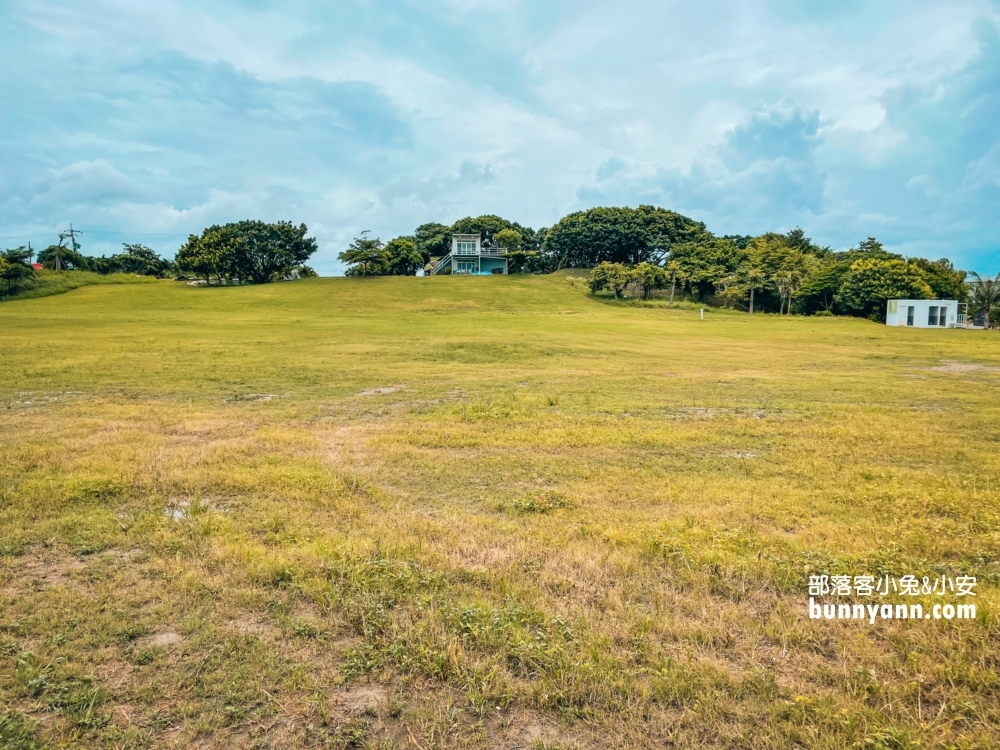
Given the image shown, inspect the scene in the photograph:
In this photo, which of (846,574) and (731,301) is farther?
(731,301)

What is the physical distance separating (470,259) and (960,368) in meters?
86.1

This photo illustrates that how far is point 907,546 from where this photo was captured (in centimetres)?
556

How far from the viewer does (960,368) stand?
21484 mm

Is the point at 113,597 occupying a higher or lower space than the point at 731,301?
lower

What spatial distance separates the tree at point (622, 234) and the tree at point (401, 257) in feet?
90.0

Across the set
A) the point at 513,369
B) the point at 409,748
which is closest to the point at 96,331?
the point at 513,369

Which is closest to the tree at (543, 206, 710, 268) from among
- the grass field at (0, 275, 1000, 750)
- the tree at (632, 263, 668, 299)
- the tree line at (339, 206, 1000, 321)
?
the tree line at (339, 206, 1000, 321)

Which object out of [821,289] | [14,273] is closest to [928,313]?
[821,289]

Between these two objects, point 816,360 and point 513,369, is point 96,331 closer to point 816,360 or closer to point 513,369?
point 513,369

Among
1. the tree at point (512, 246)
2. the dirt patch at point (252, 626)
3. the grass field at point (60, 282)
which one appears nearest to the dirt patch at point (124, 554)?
the dirt patch at point (252, 626)

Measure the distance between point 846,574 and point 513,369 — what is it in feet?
48.7

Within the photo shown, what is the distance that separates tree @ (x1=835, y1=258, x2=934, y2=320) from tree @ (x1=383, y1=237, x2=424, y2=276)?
60.9 meters

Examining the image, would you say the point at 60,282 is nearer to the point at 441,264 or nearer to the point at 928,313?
the point at 441,264

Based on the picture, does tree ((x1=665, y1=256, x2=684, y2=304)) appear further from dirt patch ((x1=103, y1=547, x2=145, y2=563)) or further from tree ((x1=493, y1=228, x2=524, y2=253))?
dirt patch ((x1=103, y1=547, x2=145, y2=563))
